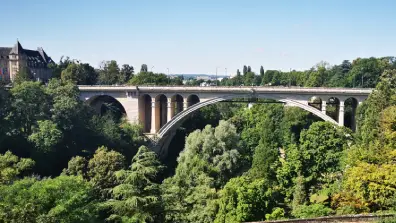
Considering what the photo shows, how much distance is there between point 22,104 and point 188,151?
15441 millimetres

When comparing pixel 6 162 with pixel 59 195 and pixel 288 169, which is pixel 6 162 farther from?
pixel 288 169

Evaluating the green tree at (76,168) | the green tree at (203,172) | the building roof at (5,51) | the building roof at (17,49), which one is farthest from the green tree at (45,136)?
the building roof at (5,51)

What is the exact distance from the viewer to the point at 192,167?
3166 centimetres

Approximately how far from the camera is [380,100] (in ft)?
104

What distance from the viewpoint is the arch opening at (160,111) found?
4850 centimetres

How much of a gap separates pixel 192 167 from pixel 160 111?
19.9 m

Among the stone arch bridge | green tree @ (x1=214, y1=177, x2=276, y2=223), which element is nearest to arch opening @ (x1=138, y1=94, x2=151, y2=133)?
the stone arch bridge

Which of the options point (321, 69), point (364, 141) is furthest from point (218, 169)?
point (321, 69)

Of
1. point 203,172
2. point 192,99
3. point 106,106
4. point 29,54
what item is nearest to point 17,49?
point 29,54

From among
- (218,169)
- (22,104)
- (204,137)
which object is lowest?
(218,169)

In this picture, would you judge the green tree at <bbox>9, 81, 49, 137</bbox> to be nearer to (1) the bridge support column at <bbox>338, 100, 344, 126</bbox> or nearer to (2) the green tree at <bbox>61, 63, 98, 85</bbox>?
(2) the green tree at <bbox>61, 63, 98, 85</bbox>

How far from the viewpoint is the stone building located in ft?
A: 223

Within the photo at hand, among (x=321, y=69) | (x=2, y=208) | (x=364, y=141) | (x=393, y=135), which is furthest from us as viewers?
(x=321, y=69)

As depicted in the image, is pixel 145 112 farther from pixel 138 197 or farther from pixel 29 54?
pixel 138 197
